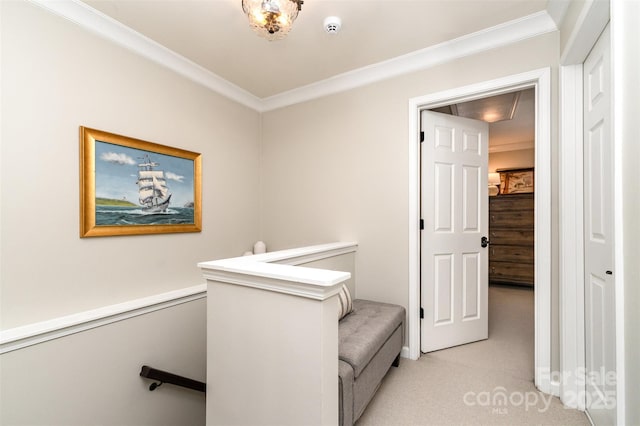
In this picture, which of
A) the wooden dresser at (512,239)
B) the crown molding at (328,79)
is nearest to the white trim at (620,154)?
the crown molding at (328,79)

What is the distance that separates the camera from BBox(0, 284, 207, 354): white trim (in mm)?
1486

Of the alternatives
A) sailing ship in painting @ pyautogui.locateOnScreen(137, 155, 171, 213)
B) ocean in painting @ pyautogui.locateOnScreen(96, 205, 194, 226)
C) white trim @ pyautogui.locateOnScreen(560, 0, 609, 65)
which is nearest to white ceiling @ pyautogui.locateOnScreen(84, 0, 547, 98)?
white trim @ pyautogui.locateOnScreen(560, 0, 609, 65)

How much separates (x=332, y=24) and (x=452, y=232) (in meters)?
1.97

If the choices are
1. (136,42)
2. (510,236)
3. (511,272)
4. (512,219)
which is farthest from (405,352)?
(512,219)

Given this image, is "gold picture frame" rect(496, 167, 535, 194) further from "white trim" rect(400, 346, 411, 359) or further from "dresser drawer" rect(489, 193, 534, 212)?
"white trim" rect(400, 346, 411, 359)

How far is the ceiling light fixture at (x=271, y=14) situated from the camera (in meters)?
1.48

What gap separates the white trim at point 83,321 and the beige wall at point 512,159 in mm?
5717

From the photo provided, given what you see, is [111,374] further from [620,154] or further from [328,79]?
[328,79]

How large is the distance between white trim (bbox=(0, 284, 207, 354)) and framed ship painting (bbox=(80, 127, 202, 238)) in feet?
1.67

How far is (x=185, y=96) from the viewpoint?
245cm

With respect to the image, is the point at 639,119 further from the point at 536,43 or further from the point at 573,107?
the point at 536,43

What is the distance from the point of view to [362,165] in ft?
8.67

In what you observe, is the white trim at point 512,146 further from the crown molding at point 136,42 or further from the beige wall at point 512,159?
the crown molding at point 136,42

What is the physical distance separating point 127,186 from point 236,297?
1373 mm
